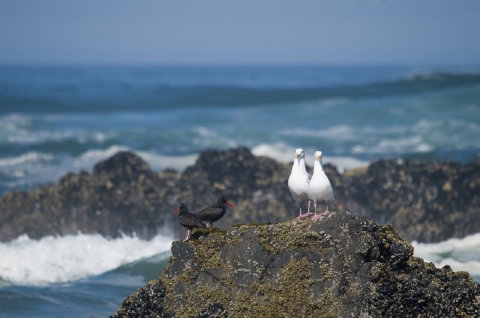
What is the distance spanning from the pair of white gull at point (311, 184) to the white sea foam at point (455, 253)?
5493 mm

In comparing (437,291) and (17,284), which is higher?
(437,291)

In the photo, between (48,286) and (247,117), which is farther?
(247,117)

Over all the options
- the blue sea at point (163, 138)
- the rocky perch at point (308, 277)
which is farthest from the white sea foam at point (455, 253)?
the rocky perch at point (308, 277)

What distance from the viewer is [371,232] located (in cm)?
741

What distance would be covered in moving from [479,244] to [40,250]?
28.5 ft

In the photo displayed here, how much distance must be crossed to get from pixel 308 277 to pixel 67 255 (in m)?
8.14

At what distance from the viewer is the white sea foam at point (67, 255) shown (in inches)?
529

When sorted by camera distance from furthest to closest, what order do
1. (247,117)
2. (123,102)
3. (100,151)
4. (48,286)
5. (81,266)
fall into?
1. (123,102)
2. (247,117)
3. (100,151)
4. (81,266)
5. (48,286)

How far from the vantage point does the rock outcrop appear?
614 inches

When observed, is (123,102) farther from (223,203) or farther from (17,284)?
(223,203)

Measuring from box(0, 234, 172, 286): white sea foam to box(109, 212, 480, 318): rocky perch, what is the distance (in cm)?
606

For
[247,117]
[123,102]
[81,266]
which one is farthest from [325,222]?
[123,102]

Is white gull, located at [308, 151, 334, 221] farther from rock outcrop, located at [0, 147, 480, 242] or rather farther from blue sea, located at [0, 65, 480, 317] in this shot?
rock outcrop, located at [0, 147, 480, 242]

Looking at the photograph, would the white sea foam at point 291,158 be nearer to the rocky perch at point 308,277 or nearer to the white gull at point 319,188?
the white gull at point 319,188
